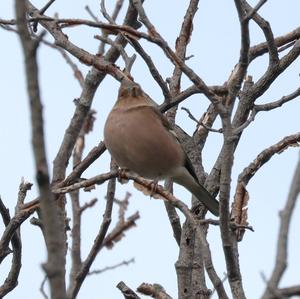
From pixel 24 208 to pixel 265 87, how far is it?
1635 mm

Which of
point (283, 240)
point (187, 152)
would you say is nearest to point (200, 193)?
A: point (187, 152)

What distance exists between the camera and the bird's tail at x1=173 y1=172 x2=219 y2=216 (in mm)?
4824

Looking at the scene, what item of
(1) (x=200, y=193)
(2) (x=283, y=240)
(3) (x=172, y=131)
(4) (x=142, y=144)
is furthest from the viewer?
(3) (x=172, y=131)

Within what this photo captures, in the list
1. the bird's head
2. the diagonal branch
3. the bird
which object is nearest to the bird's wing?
the bird

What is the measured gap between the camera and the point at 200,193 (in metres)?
4.91

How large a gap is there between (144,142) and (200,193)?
2.02 feet

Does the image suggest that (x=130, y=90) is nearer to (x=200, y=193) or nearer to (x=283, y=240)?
(x=200, y=193)

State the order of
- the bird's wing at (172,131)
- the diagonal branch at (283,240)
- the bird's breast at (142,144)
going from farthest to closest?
the bird's wing at (172,131) → the bird's breast at (142,144) → the diagonal branch at (283,240)

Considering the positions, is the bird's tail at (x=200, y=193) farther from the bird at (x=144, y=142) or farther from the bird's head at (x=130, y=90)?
the bird's head at (x=130, y=90)

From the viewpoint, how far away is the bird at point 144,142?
5.17 metres

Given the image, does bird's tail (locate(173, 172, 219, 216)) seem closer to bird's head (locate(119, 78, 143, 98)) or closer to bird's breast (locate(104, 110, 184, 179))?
bird's breast (locate(104, 110, 184, 179))

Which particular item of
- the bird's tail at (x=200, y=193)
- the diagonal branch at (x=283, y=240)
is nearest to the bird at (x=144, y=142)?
the bird's tail at (x=200, y=193)

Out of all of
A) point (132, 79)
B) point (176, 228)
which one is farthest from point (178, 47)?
point (176, 228)

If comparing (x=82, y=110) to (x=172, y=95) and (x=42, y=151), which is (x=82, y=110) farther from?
(x=42, y=151)
